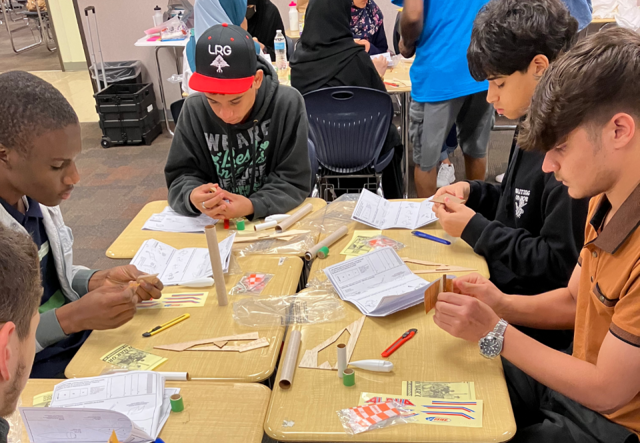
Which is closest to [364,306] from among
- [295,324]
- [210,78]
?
[295,324]

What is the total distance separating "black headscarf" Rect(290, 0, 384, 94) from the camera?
2990 millimetres

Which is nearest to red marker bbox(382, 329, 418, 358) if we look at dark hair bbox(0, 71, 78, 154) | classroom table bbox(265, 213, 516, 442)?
classroom table bbox(265, 213, 516, 442)

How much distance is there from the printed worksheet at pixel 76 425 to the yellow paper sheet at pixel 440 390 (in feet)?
1.76

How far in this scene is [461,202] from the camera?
181 cm

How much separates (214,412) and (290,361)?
200 millimetres

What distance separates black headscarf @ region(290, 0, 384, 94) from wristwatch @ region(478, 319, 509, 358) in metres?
2.14

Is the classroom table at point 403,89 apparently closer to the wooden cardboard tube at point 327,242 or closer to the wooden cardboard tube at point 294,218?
the wooden cardboard tube at point 294,218

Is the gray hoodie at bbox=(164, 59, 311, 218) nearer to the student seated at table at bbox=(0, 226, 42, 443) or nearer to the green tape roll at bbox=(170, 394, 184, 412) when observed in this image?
the green tape roll at bbox=(170, 394, 184, 412)

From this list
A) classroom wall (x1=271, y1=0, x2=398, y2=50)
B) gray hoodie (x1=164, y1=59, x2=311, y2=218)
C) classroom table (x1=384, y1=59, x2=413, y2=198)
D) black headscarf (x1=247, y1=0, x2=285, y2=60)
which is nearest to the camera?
gray hoodie (x1=164, y1=59, x2=311, y2=218)

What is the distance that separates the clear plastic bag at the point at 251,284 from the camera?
5.04 feet

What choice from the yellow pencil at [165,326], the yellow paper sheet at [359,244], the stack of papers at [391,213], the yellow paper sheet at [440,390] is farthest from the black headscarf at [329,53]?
the yellow paper sheet at [440,390]

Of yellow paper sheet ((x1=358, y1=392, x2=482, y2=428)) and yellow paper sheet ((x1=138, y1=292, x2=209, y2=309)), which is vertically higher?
yellow paper sheet ((x1=358, y1=392, x2=482, y2=428))

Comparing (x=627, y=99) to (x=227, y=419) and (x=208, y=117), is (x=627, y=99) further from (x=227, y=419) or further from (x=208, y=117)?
(x=208, y=117)

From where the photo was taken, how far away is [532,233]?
1.67 m
